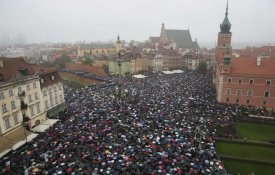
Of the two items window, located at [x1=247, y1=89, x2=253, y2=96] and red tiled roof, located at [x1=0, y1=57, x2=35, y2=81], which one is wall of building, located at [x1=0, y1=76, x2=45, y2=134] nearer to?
red tiled roof, located at [x1=0, y1=57, x2=35, y2=81]

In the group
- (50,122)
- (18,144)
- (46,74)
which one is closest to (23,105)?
(50,122)

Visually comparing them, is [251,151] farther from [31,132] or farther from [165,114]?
[31,132]

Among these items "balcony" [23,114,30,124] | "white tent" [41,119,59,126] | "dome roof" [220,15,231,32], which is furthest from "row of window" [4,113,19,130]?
"dome roof" [220,15,231,32]

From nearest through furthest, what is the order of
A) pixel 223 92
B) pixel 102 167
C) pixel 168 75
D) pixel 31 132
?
pixel 102 167 < pixel 31 132 < pixel 223 92 < pixel 168 75

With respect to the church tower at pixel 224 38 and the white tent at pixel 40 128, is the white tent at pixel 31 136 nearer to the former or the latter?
the white tent at pixel 40 128

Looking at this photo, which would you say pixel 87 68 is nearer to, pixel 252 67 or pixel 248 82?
pixel 248 82

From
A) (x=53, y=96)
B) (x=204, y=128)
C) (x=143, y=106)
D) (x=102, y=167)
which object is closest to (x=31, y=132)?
(x=53, y=96)
